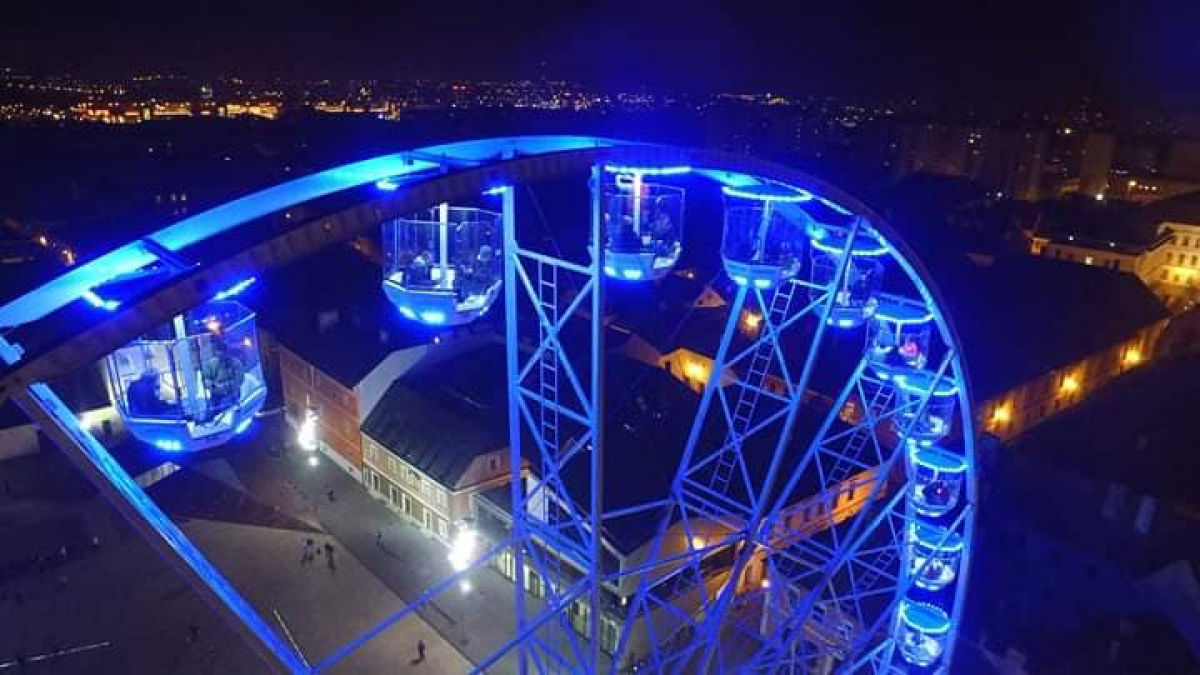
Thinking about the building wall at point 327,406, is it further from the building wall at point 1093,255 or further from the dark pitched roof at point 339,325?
the building wall at point 1093,255

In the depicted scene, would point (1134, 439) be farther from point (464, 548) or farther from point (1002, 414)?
point (464, 548)

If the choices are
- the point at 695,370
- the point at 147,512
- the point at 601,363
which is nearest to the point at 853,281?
the point at 601,363

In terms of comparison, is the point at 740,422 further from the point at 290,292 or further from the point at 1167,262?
the point at 1167,262

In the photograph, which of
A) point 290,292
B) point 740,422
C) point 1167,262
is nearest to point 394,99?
point 290,292

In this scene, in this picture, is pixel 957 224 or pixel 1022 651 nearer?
pixel 1022 651

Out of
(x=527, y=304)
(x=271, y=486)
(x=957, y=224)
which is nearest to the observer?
(x=271, y=486)

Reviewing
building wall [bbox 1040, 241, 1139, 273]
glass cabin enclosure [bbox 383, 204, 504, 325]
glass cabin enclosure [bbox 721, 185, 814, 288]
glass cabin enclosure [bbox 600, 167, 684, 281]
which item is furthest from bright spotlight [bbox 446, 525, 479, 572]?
building wall [bbox 1040, 241, 1139, 273]

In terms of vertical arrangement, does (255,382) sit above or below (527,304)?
above

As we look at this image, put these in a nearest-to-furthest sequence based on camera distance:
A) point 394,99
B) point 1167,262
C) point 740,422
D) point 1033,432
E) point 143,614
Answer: point 143,614 → point 740,422 → point 1033,432 → point 1167,262 → point 394,99
